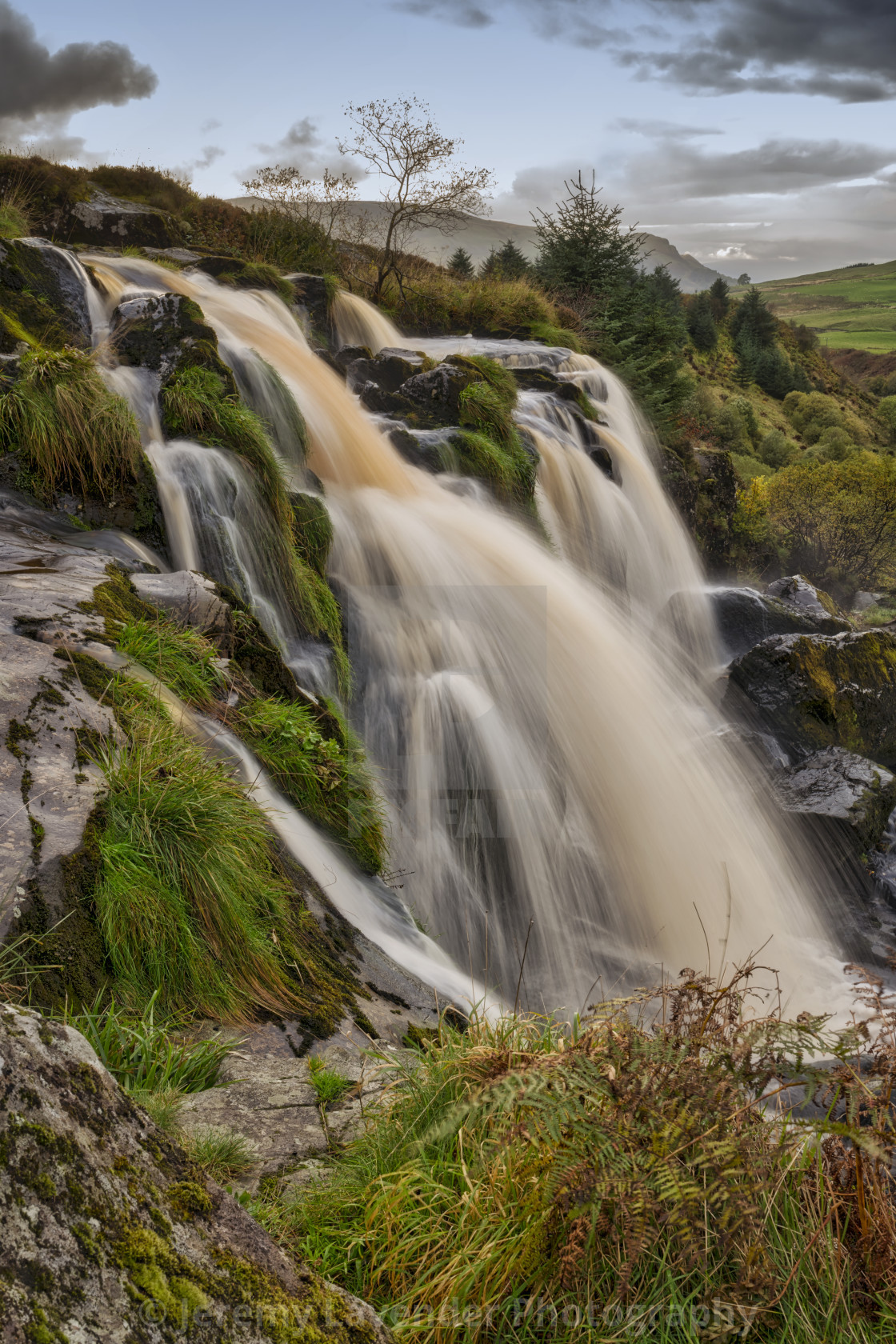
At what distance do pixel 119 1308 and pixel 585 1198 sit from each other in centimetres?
122

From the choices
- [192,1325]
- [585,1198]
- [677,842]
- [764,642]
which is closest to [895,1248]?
[585,1198]

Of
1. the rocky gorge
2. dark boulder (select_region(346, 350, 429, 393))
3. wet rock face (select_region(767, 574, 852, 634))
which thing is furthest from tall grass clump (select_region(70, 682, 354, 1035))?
wet rock face (select_region(767, 574, 852, 634))

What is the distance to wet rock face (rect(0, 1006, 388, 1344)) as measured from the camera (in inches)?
41.2

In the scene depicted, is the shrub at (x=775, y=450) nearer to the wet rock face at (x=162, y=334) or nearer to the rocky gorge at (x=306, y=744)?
the rocky gorge at (x=306, y=744)

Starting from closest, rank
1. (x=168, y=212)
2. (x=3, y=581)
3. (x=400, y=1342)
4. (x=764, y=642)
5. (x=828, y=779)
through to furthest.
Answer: (x=400, y=1342) < (x=3, y=581) < (x=828, y=779) < (x=764, y=642) < (x=168, y=212)

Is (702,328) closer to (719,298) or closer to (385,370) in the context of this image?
(719,298)

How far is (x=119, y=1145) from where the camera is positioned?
4.31 ft

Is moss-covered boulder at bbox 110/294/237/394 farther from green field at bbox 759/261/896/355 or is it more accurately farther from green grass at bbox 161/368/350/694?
green field at bbox 759/261/896/355

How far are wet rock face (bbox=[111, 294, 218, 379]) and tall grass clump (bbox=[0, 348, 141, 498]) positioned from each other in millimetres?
1774

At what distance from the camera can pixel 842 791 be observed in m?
9.26

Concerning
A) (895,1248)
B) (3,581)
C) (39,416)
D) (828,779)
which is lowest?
(828,779)

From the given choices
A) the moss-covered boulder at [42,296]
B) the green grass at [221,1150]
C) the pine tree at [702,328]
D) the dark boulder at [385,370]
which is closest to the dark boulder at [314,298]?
the dark boulder at [385,370]

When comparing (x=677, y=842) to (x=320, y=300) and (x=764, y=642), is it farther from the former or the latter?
(x=320, y=300)

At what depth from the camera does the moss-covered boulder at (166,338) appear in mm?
8008
